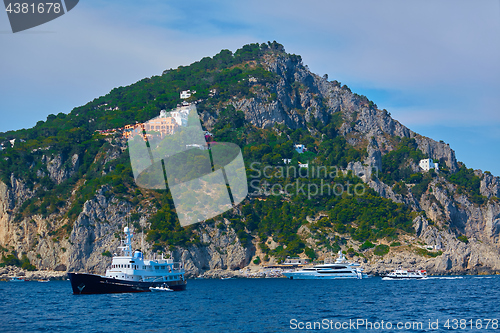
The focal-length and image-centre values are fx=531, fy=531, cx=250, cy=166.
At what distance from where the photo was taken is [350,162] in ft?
423

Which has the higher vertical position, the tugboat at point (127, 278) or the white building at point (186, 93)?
the white building at point (186, 93)

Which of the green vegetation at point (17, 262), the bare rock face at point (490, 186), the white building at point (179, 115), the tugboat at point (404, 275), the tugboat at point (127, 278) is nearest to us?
the tugboat at point (127, 278)

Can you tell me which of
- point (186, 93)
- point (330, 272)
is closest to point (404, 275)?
point (330, 272)

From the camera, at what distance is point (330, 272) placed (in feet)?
306

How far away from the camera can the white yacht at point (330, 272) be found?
92500mm

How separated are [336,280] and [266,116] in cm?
6226

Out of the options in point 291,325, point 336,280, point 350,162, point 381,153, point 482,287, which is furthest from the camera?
point 381,153

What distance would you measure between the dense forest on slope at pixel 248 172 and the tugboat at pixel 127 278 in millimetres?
28975

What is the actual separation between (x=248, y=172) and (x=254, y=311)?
74623mm

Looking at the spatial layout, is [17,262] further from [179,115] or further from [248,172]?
[179,115]

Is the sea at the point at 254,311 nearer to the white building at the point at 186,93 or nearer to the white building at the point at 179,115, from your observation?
the white building at the point at 179,115

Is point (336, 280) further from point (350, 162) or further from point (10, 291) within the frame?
point (10, 291)

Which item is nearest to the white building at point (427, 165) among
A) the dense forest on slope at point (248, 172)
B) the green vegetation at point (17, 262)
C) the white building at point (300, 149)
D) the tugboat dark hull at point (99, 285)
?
the dense forest on slope at point (248, 172)

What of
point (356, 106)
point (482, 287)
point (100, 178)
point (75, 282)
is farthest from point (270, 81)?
point (75, 282)
